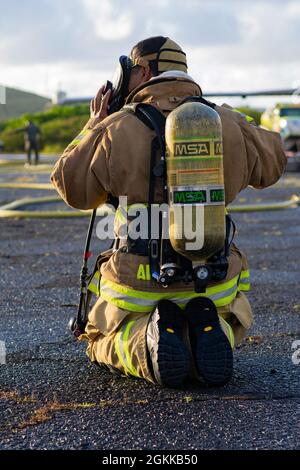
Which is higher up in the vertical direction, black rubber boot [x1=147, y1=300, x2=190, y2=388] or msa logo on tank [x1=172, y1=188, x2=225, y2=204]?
msa logo on tank [x1=172, y1=188, x2=225, y2=204]

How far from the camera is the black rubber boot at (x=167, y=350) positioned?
405 centimetres

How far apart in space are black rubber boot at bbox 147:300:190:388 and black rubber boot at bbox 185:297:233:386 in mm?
65

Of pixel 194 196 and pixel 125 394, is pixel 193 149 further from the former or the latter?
pixel 125 394

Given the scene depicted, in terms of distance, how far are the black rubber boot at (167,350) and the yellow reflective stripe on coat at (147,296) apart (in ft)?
0.55

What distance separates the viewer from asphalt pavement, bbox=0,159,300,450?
3600mm

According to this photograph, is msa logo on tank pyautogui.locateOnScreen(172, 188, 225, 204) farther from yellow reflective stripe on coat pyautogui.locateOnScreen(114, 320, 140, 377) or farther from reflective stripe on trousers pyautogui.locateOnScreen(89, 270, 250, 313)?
yellow reflective stripe on coat pyautogui.locateOnScreen(114, 320, 140, 377)

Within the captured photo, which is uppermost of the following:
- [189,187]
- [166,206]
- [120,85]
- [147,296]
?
[120,85]

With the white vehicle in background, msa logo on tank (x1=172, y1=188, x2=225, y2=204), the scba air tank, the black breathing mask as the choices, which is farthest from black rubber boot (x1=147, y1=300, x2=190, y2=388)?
the white vehicle in background

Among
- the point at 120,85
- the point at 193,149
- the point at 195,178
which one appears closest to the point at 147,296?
the point at 195,178

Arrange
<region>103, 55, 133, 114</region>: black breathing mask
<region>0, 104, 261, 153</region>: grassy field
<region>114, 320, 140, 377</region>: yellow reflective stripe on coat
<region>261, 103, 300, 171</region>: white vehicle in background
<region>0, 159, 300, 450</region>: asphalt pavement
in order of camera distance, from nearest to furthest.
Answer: <region>0, 159, 300, 450</region>: asphalt pavement → <region>114, 320, 140, 377</region>: yellow reflective stripe on coat → <region>103, 55, 133, 114</region>: black breathing mask → <region>261, 103, 300, 171</region>: white vehicle in background → <region>0, 104, 261, 153</region>: grassy field

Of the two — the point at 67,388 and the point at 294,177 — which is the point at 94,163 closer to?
the point at 67,388

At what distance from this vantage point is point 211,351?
13.5 feet

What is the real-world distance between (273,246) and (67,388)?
5.91 meters

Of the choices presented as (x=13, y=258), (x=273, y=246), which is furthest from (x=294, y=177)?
(x=13, y=258)
